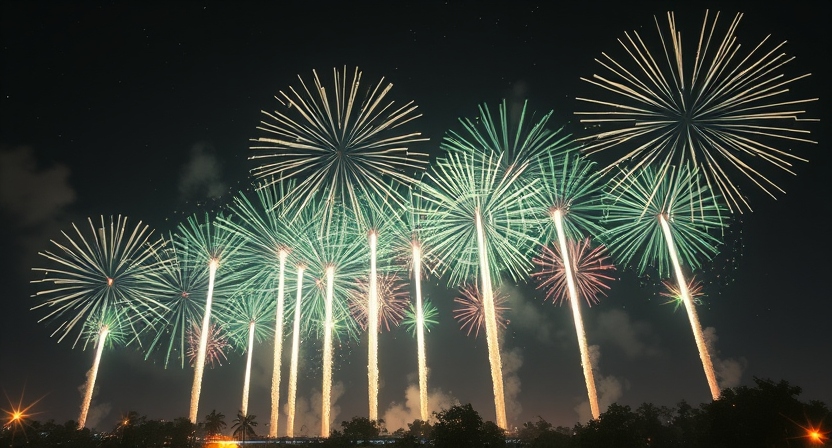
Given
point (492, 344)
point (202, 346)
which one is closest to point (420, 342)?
point (492, 344)

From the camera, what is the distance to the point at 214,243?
80562 millimetres

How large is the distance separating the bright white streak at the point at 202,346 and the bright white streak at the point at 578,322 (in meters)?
53.4

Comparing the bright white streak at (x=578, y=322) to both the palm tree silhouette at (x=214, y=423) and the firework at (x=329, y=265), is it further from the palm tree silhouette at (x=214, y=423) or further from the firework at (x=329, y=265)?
the palm tree silhouette at (x=214, y=423)

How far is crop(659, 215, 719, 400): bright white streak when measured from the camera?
58.5 metres

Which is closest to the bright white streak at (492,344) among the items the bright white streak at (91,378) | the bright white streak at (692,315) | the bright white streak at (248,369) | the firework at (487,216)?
the firework at (487,216)

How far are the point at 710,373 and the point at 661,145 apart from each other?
3047 cm

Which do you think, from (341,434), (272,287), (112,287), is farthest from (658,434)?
(112,287)

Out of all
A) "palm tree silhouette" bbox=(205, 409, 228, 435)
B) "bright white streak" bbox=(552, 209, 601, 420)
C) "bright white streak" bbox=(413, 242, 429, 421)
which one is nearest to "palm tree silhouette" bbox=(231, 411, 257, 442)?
"palm tree silhouette" bbox=(205, 409, 228, 435)

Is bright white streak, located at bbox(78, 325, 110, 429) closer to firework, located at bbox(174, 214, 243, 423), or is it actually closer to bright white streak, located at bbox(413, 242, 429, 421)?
firework, located at bbox(174, 214, 243, 423)

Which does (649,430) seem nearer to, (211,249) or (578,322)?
(578,322)

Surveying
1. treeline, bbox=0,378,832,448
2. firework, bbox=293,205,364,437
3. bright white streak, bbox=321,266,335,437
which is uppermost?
firework, bbox=293,205,364,437

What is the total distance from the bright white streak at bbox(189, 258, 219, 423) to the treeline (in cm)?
1836

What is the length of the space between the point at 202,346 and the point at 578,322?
5497cm

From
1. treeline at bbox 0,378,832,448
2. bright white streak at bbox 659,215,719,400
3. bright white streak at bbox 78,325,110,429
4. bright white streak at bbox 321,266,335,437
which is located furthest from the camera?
bright white streak at bbox 78,325,110,429
